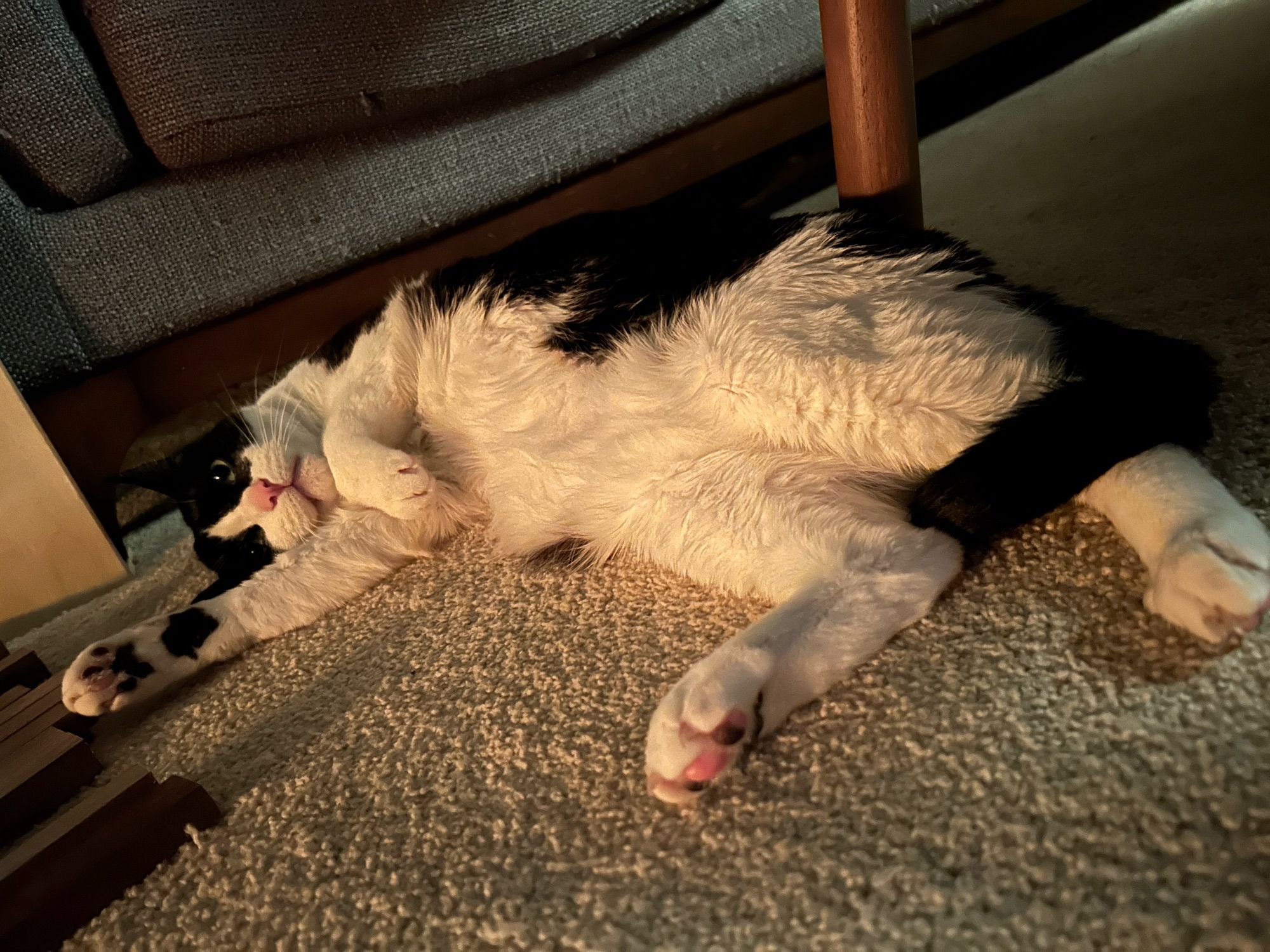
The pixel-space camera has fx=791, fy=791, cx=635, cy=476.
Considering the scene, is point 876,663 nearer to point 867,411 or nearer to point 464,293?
point 867,411

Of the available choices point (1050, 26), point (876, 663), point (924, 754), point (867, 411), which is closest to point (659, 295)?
point (867, 411)

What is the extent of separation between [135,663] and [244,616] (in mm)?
159

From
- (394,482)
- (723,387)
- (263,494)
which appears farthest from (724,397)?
(263,494)

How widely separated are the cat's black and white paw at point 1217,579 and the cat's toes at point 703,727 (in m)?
0.36

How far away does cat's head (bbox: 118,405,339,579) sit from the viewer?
4.41 ft

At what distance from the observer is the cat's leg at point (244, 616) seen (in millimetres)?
1092

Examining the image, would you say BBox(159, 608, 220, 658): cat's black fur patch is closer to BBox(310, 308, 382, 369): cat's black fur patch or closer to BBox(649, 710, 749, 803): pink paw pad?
BBox(310, 308, 382, 369): cat's black fur patch

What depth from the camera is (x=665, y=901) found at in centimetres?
64

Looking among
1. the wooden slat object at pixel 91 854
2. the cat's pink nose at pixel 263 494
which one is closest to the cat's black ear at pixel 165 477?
the cat's pink nose at pixel 263 494

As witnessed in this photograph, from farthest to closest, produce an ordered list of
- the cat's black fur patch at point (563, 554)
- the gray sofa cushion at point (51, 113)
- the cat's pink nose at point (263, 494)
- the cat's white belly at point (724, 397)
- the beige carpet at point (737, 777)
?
the gray sofa cushion at point (51, 113)
the cat's pink nose at point (263, 494)
the cat's black fur patch at point (563, 554)
the cat's white belly at point (724, 397)
the beige carpet at point (737, 777)

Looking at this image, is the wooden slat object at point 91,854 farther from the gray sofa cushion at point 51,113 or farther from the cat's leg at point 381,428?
the gray sofa cushion at point 51,113

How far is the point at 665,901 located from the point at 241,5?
66.3 inches

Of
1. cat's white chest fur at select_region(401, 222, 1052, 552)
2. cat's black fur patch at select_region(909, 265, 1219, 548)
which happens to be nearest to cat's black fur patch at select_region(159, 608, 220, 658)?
cat's white chest fur at select_region(401, 222, 1052, 552)

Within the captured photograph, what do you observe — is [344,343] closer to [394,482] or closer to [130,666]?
[394,482]
